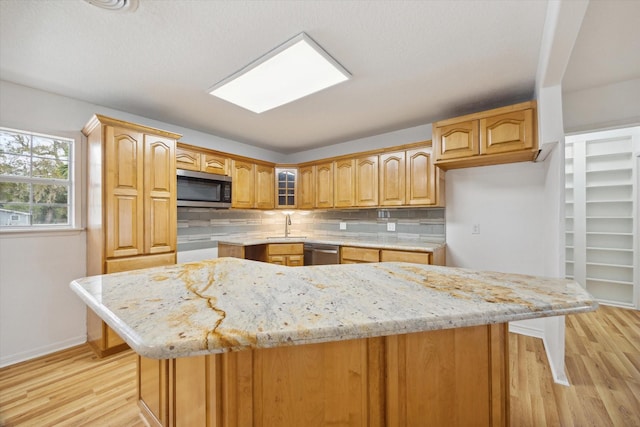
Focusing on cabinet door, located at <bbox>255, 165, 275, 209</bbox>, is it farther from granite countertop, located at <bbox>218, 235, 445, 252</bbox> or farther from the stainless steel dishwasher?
the stainless steel dishwasher

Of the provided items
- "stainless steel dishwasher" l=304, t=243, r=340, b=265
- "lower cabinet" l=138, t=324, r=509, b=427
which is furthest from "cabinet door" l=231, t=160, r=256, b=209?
"lower cabinet" l=138, t=324, r=509, b=427

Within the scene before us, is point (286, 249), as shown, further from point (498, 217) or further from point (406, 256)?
point (498, 217)

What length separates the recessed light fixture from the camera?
1.81m

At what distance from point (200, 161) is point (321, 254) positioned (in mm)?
1988

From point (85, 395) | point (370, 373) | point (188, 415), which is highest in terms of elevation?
point (370, 373)

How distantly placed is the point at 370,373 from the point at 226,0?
75.4 inches

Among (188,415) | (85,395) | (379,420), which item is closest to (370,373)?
(379,420)

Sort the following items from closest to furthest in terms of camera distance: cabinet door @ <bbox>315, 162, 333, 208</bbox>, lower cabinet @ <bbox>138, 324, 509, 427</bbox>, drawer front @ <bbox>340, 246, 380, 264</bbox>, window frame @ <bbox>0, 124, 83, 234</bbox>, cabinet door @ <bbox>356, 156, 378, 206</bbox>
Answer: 1. lower cabinet @ <bbox>138, 324, 509, 427</bbox>
2. window frame @ <bbox>0, 124, 83, 234</bbox>
3. drawer front @ <bbox>340, 246, 380, 264</bbox>
4. cabinet door @ <bbox>356, 156, 378, 206</bbox>
5. cabinet door @ <bbox>315, 162, 333, 208</bbox>

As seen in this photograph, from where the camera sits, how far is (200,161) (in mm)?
3309

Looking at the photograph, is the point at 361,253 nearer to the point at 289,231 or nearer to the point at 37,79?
the point at 289,231

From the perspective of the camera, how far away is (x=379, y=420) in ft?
A: 3.01

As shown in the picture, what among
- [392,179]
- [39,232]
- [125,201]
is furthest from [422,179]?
[39,232]

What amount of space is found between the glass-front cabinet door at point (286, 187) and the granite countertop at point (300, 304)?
118 inches

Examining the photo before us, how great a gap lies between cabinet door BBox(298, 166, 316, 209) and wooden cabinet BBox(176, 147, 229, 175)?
122cm
